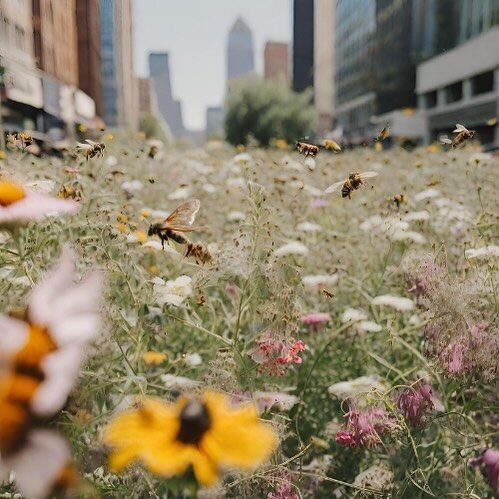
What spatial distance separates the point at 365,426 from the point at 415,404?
0.14 meters

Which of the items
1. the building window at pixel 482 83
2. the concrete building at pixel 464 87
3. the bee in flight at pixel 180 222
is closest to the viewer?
the bee in flight at pixel 180 222

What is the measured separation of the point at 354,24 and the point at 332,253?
57.3 m

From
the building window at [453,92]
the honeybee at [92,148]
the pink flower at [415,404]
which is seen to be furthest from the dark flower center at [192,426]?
the building window at [453,92]

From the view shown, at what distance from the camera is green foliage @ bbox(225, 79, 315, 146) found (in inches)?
1330

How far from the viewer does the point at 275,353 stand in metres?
1.60

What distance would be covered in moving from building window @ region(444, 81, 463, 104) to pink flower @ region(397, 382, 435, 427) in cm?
3721

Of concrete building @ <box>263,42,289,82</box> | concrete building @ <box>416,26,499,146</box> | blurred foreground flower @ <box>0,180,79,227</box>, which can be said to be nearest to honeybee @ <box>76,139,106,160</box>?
blurred foreground flower @ <box>0,180,79,227</box>

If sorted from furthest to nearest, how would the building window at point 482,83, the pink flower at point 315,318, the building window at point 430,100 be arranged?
the building window at point 430,100
the building window at point 482,83
the pink flower at point 315,318

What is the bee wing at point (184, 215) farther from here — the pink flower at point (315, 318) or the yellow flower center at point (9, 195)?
the pink flower at point (315, 318)

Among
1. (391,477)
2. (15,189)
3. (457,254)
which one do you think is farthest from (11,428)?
(457,254)

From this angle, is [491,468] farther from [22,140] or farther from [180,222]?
[22,140]

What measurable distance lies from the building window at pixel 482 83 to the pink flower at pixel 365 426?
111 feet

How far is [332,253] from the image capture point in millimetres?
2812

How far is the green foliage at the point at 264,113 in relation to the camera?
33.8 metres
